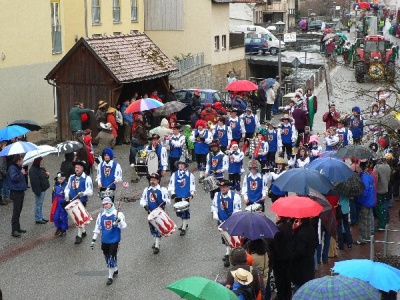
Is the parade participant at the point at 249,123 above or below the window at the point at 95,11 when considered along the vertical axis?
below

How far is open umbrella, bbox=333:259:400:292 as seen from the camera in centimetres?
935

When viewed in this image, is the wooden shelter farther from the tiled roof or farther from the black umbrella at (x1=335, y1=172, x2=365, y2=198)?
the black umbrella at (x1=335, y1=172, x2=365, y2=198)

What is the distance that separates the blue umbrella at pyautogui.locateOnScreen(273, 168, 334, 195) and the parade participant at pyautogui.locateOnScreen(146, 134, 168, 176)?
233 inches

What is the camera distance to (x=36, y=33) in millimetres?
29734

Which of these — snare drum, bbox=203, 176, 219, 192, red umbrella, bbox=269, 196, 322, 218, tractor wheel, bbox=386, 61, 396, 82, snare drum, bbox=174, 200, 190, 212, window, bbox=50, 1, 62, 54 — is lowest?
snare drum, bbox=174, 200, 190, 212

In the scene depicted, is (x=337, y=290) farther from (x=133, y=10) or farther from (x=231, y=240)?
(x=133, y=10)

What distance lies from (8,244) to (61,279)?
2.52 meters

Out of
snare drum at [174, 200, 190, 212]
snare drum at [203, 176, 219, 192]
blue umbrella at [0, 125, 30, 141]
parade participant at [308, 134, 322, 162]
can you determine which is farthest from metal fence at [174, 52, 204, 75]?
snare drum at [174, 200, 190, 212]

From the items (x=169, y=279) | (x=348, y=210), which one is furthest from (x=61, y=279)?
(x=348, y=210)

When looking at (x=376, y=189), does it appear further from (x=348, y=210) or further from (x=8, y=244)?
(x=8, y=244)

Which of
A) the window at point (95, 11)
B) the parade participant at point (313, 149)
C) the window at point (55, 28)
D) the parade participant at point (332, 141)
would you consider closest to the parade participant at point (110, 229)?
the parade participant at point (313, 149)

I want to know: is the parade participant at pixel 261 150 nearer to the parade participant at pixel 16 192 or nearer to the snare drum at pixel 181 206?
the snare drum at pixel 181 206

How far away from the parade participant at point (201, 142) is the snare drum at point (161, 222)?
617 centimetres

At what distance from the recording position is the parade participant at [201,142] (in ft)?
70.8
